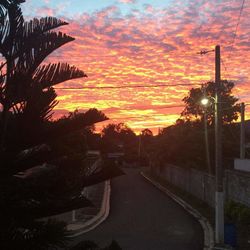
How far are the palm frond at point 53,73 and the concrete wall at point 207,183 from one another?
17.9 meters

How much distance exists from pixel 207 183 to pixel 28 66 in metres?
24.6

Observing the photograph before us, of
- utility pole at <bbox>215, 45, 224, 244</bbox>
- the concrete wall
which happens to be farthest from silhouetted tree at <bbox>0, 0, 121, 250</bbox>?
the concrete wall

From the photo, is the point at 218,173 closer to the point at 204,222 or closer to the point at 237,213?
the point at 237,213

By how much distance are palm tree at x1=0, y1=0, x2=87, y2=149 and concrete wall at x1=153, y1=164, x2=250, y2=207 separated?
1795 centimetres

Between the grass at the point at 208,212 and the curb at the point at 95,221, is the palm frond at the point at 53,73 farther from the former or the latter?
the grass at the point at 208,212

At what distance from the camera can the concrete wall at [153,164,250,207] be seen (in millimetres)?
21727

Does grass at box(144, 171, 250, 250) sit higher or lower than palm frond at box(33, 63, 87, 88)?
lower

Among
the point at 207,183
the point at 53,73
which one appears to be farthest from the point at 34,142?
the point at 207,183

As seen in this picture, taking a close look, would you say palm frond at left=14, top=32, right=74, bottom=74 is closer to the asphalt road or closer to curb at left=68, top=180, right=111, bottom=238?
curb at left=68, top=180, right=111, bottom=238

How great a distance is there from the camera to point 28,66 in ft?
14.2

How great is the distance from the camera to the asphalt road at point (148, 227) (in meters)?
17.6

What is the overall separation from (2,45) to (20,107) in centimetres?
62

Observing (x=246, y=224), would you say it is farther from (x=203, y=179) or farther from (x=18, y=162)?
(x=18, y=162)

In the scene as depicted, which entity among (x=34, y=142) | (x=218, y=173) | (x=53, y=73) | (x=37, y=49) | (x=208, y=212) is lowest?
(x=208, y=212)
